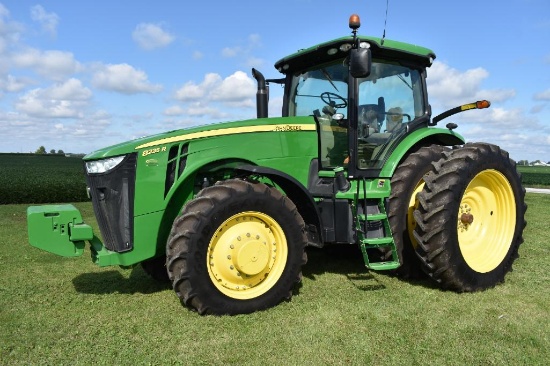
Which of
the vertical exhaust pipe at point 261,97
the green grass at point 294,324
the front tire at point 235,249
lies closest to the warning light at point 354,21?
the vertical exhaust pipe at point 261,97

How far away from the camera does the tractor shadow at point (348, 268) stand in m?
4.96

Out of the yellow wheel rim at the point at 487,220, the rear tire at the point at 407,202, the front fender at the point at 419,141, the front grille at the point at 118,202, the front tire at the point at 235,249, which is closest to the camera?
the front tire at the point at 235,249

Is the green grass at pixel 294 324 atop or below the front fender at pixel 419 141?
below

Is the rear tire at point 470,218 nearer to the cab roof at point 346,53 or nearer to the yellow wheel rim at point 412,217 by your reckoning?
the yellow wheel rim at point 412,217

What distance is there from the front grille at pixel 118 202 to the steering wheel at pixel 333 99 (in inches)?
86.2

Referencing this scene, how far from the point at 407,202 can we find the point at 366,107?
1.08 m

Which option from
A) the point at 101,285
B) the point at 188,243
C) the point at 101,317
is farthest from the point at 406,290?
the point at 101,285

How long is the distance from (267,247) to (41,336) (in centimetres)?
189

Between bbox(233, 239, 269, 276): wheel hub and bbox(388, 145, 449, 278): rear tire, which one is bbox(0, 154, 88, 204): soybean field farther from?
bbox(388, 145, 449, 278): rear tire

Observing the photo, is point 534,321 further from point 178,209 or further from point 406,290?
point 178,209

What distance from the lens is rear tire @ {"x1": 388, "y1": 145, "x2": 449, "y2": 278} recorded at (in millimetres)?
4785

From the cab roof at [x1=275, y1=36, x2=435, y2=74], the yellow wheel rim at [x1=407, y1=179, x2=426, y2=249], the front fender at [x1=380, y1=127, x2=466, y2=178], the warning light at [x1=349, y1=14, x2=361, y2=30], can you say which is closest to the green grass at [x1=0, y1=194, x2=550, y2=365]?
the yellow wheel rim at [x1=407, y1=179, x2=426, y2=249]

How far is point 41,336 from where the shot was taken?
362cm

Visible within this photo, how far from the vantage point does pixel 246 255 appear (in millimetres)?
4055
